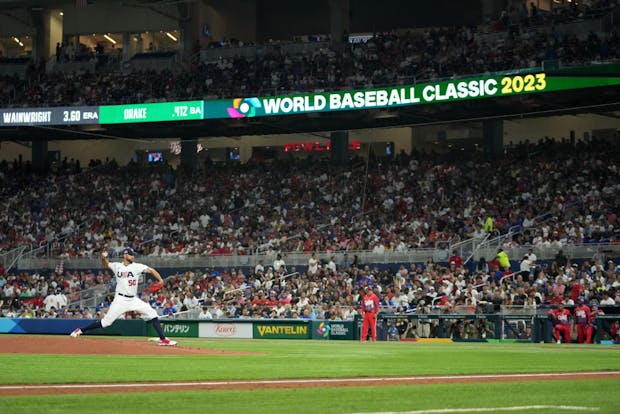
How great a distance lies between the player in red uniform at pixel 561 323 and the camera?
2403cm

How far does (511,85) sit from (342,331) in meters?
12.3

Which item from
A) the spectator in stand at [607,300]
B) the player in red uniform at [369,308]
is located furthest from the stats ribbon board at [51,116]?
the spectator in stand at [607,300]

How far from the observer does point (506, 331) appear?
25703 millimetres

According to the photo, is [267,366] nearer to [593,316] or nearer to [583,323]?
[583,323]

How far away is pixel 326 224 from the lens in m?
37.9

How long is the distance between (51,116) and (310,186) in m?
13.1

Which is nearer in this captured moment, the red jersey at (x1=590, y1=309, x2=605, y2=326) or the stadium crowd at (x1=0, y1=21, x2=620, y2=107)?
the red jersey at (x1=590, y1=309, x2=605, y2=326)

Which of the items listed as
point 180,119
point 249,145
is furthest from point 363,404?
point 249,145

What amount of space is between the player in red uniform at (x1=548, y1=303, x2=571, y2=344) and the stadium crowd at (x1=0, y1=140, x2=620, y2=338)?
5.01ft

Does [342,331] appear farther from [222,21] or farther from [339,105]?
[222,21]

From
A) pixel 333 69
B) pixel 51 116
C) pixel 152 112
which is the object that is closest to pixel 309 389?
pixel 333 69

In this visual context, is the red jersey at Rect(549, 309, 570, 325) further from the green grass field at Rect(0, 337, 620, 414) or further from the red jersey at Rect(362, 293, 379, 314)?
the green grass field at Rect(0, 337, 620, 414)

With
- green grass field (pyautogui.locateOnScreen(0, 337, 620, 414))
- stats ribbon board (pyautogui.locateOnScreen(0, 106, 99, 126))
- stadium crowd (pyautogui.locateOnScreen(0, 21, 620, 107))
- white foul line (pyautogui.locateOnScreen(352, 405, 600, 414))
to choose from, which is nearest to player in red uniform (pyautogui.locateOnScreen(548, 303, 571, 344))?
green grass field (pyautogui.locateOnScreen(0, 337, 620, 414))

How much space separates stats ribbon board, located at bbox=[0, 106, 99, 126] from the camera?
4247 cm
